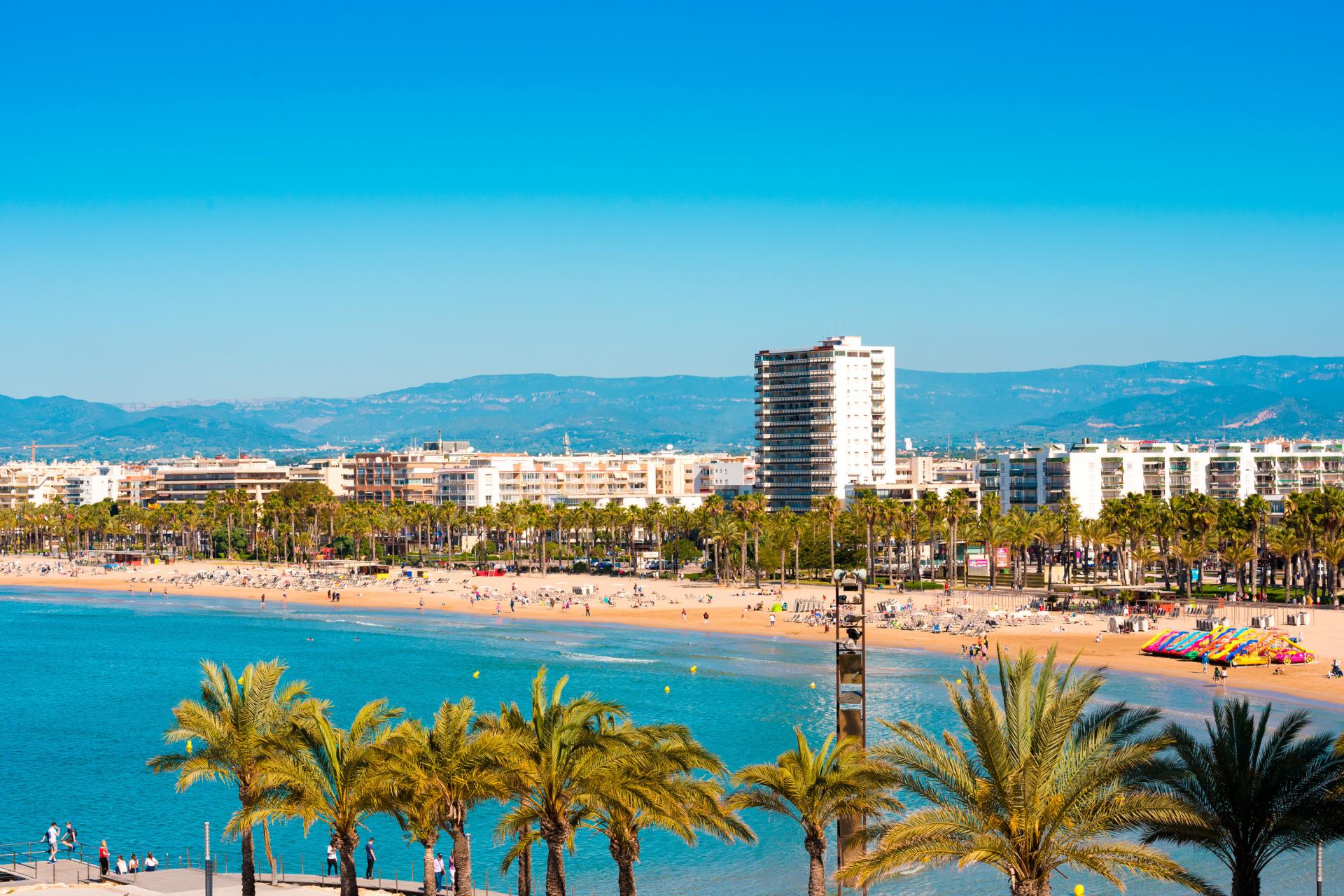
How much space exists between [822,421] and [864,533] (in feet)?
137

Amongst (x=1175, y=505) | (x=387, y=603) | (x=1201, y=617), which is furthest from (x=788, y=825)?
(x=387, y=603)

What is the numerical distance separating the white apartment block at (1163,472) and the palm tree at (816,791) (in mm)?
129691

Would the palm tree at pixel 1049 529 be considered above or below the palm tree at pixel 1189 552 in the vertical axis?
above

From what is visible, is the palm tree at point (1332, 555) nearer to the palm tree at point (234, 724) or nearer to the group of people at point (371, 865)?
the group of people at point (371, 865)

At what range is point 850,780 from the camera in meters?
26.4

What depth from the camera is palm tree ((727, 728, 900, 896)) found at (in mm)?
26656

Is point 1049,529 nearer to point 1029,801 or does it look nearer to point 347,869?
point 347,869

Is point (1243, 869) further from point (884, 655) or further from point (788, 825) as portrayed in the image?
point (884, 655)

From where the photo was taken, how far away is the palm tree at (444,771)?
27594mm

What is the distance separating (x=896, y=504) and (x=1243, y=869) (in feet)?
331

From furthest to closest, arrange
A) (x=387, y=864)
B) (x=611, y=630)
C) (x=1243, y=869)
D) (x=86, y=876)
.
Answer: (x=611, y=630)
(x=387, y=864)
(x=86, y=876)
(x=1243, y=869)

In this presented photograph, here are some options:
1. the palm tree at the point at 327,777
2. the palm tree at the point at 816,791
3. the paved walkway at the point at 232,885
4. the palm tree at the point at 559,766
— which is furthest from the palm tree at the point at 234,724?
the palm tree at the point at 816,791

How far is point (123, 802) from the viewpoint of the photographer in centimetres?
5328

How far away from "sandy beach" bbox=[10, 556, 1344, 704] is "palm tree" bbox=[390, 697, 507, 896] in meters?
23.7
